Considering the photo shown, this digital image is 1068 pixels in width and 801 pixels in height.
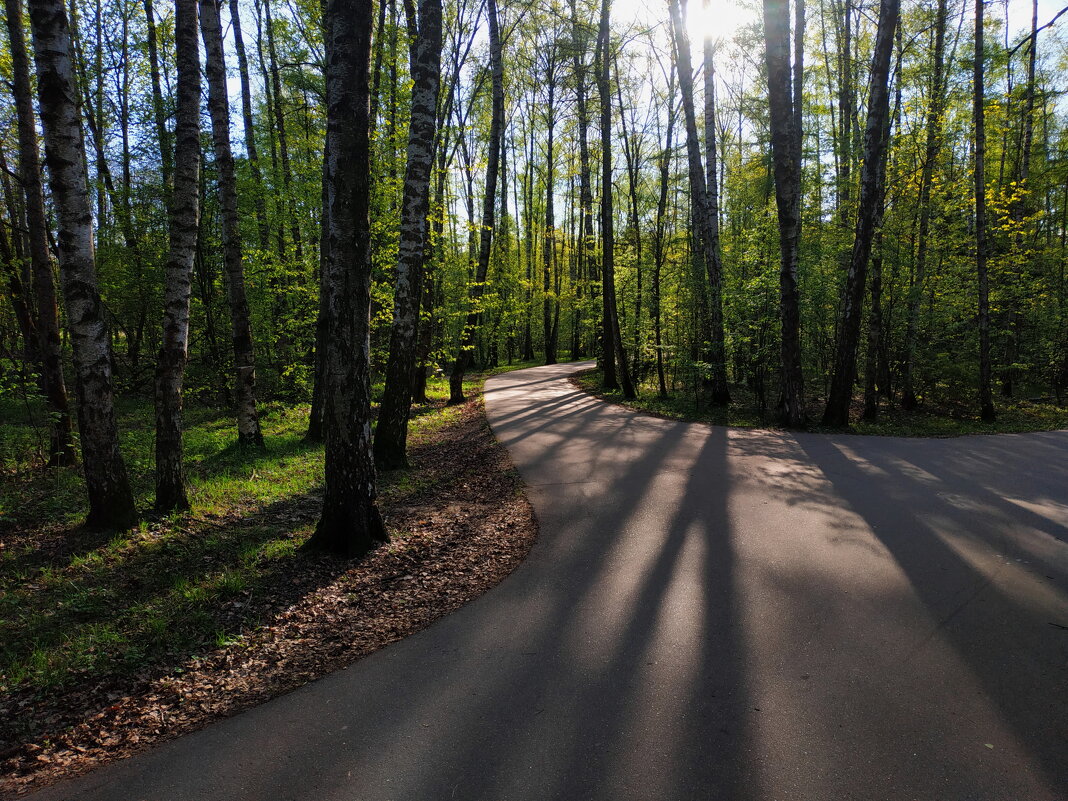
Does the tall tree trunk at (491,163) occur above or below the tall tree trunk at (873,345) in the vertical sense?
above

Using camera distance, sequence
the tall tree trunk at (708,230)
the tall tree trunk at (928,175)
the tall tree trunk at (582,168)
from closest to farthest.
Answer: the tall tree trunk at (928,175), the tall tree trunk at (708,230), the tall tree trunk at (582,168)

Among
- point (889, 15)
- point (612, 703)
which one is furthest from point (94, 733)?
point (889, 15)

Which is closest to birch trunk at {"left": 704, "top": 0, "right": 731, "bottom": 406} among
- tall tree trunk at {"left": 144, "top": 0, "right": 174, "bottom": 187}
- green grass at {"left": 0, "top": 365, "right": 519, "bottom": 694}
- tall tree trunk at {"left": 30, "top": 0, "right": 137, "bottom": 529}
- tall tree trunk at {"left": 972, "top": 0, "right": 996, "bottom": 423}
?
tall tree trunk at {"left": 972, "top": 0, "right": 996, "bottom": 423}

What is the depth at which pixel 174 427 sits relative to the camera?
6453mm

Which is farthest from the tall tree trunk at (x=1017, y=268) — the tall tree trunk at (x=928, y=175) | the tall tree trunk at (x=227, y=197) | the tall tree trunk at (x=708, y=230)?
the tall tree trunk at (x=227, y=197)

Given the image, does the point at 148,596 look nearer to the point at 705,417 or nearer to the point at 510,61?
the point at 705,417

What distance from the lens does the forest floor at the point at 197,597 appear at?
3105mm

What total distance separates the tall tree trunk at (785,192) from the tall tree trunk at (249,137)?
1311 cm

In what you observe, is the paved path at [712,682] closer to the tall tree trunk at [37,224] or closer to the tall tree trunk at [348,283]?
the tall tree trunk at [348,283]

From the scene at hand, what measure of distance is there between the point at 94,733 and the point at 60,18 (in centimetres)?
630

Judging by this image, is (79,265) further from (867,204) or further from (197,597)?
(867,204)

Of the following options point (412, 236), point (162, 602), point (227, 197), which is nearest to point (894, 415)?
point (412, 236)

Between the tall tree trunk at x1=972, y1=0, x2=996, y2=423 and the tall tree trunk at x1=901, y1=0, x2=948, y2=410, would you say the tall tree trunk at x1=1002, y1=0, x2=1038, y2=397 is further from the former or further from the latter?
the tall tree trunk at x1=901, y1=0, x2=948, y2=410

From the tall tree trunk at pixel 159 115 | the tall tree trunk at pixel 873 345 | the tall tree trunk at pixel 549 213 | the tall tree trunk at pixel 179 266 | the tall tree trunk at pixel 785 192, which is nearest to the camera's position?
the tall tree trunk at pixel 179 266
